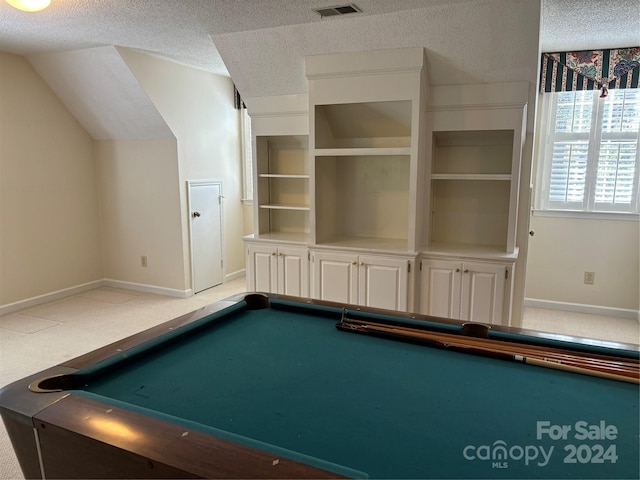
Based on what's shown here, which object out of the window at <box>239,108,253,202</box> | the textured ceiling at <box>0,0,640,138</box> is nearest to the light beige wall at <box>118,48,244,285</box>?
the window at <box>239,108,253,202</box>

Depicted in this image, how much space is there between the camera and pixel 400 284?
3.27 m

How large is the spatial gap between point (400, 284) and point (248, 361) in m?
1.87

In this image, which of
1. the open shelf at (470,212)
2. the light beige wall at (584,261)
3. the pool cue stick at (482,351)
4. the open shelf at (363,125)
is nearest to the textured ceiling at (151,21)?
the open shelf at (363,125)

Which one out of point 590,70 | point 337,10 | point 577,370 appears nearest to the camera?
point 577,370

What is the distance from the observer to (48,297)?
4.71 m

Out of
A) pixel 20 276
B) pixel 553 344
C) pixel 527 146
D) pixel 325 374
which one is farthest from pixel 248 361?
pixel 20 276

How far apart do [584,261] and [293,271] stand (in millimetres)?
2791

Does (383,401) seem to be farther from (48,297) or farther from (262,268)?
(48,297)

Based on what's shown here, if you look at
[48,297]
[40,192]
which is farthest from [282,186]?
[48,297]

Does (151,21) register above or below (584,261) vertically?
above

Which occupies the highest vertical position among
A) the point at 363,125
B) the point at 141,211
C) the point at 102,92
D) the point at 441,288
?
the point at 102,92

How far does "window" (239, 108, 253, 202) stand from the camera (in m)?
5.55

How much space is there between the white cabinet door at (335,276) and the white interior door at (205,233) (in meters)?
1.93

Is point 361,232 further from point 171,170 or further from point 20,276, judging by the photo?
point 20,276
